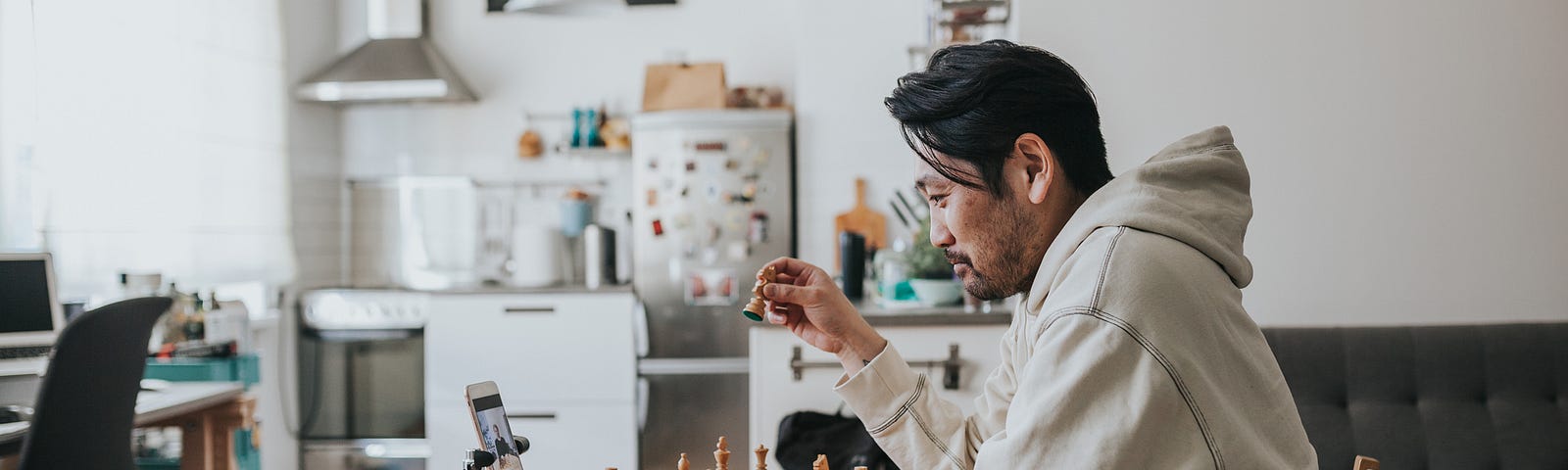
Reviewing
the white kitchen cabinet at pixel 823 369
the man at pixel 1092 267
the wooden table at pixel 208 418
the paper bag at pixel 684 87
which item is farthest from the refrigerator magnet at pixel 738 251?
the man at pixel 1092 267

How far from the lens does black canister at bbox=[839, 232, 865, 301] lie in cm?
311

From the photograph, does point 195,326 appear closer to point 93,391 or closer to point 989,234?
point 93,391

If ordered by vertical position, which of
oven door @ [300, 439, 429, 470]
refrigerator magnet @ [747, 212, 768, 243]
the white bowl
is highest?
refrigerator magnet @ [747, 212, 768, 243]

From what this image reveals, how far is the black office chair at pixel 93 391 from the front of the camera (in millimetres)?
1807

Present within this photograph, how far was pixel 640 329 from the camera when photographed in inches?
156

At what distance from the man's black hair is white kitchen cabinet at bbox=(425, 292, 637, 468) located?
2948 mm

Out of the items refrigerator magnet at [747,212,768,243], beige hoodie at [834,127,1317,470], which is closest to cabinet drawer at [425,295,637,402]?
refrigerator magnet at [747,212,768,243]

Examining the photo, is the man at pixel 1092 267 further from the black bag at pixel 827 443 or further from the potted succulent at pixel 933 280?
the potted succulent at pixel 933 280

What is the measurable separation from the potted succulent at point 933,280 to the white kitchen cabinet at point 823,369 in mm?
166

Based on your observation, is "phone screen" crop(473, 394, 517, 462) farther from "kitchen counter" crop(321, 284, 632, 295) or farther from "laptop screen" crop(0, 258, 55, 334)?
"kitchen counter" crop(321, 284, 632, 295)

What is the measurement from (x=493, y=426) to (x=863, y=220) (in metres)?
3.03

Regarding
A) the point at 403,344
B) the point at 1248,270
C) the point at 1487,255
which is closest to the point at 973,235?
the point at 1248,270

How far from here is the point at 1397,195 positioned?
2.45 metres

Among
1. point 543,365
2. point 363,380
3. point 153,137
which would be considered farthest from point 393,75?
point 543,365
